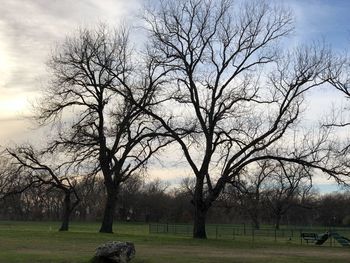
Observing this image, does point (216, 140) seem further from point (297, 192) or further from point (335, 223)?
point (335, 223)

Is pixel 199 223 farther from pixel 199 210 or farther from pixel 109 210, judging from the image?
pixel 109 210

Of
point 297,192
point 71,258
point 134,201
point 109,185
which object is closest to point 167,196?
point 134,201

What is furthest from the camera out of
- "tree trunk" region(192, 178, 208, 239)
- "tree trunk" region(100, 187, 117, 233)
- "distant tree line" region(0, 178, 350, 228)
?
"distant tree line" region(0, 178, 350, 228)

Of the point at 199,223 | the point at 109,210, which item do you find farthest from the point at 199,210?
the point at 109,210

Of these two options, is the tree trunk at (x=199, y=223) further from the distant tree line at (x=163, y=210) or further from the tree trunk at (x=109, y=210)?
the distant tree line at (x=163, y=210)

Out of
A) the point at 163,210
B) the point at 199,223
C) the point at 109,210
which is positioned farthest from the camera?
the point at 163,210

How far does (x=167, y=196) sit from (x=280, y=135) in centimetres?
8856

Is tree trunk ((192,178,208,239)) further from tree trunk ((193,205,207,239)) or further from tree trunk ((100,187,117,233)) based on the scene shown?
tree trunk ((100,187,117,233))

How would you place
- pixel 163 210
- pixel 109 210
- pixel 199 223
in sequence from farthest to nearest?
pixel 163 210
pixel 109 210
pixel 199 223

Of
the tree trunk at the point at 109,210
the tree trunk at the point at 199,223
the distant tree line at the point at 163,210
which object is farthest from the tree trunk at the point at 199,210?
the distant tree line at the point at 163,210

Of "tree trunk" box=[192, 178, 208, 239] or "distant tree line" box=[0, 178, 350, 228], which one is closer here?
"tree trunk" box=[192, 178, 208, 239]

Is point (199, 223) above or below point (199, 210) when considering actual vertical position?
below

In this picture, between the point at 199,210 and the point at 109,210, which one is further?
the point at 109,210

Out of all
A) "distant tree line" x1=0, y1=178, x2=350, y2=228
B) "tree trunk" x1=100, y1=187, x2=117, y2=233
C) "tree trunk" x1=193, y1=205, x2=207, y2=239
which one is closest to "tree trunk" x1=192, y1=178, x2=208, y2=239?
"tree trunk" x1=193, y1=205, x2=207, y2=239
